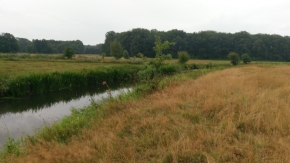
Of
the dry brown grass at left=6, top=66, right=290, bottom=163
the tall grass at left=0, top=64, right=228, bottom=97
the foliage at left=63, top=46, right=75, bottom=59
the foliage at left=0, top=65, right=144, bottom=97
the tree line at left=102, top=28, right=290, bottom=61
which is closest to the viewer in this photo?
the dry brown grass at left=6, top=66, right=290, bottom=163

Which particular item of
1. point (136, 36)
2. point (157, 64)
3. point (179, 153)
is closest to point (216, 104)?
point (179, 153)

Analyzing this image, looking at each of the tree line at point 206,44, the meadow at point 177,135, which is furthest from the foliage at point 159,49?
the tree line at point 206,44

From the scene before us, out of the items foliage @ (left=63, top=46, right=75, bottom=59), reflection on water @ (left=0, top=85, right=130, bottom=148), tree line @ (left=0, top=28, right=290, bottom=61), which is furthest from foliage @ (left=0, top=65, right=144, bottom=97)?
tree line @ (left=0, top=28, right=290, bottom=61)

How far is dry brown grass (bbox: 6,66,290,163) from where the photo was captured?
10.5 ft

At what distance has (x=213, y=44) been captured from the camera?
7488 centimetres

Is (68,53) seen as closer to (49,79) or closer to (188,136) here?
(49,79)

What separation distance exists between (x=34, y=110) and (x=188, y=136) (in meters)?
9.42

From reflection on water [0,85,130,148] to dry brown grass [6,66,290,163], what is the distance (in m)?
3.36

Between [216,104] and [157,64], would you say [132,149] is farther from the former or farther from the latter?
[157,64]

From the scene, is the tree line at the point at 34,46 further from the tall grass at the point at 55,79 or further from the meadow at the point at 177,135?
the meadow at the point at 177,135

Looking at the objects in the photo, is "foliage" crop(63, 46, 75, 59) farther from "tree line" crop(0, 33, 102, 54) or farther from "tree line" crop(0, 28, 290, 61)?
"tree line" crop(0, 33, 102, 54)

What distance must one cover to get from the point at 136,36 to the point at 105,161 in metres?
70.4

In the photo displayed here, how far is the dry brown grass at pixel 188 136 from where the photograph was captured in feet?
10.5

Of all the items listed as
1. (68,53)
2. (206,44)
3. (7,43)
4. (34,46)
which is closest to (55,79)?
(68,53)
